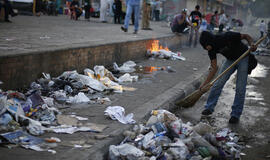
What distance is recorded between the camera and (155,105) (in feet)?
16.1

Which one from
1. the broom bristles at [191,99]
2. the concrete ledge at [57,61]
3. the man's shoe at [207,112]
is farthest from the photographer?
the man's shoe at [207,112]

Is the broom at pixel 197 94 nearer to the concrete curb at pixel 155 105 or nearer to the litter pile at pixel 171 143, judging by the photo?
the concrete curb at pixel 155 105

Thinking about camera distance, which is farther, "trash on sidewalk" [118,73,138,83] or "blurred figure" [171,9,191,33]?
"blurred figure" [171,9,191,33]

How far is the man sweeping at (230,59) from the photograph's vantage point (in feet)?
15.4

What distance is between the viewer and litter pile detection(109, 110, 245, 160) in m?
3.34

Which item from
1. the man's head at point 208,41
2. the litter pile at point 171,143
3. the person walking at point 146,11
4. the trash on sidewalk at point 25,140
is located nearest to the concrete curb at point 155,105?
the litter pile at point 171,143

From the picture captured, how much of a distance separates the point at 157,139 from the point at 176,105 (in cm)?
190

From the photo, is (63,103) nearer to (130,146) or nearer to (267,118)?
(130,146)

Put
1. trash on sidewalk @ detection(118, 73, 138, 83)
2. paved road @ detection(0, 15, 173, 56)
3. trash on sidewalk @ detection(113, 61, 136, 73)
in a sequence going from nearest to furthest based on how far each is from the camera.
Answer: paved road @ detection(0, 15, 173, 56), trash on sidewalk @ detection(118, 73, 138, 83), trash on sidewalk @ detection(113, 61, 136, 73)

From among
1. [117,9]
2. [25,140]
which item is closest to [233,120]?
[25,140]

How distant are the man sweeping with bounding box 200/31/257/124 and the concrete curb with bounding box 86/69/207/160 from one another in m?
0.63

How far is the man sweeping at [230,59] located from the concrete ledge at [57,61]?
2546mm

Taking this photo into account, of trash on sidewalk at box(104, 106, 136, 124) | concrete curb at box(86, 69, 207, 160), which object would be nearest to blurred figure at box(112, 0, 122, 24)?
concrete curb at box(86, 69, 207, 160)

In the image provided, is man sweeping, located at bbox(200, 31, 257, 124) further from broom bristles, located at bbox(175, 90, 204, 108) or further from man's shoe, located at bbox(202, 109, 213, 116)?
broom bristles, located at bbox(175, 90, 204, 108)
